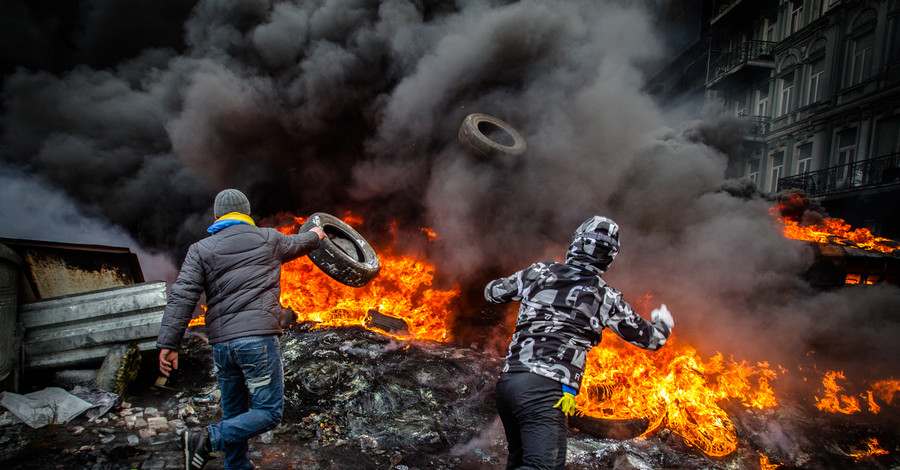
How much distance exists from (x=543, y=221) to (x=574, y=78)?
3743 millimetres

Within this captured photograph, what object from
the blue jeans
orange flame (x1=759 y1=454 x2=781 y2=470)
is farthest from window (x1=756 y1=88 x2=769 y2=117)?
the blue jeans

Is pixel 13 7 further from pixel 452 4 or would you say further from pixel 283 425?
pixel 283 425

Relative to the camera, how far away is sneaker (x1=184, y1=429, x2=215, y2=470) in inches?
100

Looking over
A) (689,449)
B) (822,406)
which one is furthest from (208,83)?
(822,406)

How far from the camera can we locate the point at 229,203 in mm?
3055

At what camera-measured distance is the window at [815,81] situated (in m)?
14.5

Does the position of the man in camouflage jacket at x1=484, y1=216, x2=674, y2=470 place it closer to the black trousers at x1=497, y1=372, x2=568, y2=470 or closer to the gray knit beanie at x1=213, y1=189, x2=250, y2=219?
the black trousers at x1=497, y1=372, x2=568, y2=470

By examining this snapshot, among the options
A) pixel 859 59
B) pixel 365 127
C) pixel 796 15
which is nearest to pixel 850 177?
pixel 859 59

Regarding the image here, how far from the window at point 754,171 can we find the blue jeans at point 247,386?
20.4m

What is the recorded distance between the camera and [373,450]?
3.71 metres

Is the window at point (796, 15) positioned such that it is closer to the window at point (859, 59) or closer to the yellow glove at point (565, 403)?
the window at point (859, 59)

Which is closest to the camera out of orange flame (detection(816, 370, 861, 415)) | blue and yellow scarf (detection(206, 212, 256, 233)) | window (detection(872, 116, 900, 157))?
blue and yellow scarf (detection(206, 212, 256, 233))

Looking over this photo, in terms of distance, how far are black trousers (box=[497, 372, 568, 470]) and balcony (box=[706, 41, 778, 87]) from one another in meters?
20.7

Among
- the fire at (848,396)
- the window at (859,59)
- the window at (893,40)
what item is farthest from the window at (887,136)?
the fire at (848,396)
